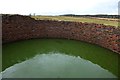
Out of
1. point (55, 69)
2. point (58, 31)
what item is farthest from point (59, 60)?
point (58, 31)

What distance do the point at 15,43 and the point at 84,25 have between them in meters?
6.33

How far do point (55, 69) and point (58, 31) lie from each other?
8.98 meters

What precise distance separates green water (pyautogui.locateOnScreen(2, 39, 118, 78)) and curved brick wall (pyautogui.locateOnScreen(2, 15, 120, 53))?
31.4 inches

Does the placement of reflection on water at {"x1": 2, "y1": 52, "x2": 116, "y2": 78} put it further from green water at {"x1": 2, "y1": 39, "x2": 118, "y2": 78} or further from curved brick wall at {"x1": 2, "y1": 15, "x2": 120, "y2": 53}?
curved brick wall at {"x1": 2, "y1": 15, "x2": 120, "y2": 53}

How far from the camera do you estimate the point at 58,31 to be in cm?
1858

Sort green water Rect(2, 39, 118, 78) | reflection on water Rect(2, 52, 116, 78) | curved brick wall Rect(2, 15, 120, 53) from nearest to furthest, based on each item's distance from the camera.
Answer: reflection on water Rect(2, 52, 116, 78), green water Rect(2, 39, 118, 78), curved brick wall Rect(2, 15, 120, 53)

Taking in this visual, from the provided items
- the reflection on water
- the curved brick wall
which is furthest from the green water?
the curved brick wall

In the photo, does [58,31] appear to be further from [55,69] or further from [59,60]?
[55,69]

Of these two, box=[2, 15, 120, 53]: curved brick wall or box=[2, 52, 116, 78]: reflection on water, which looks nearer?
box=[2, 52, 116, 78]: reflection on water

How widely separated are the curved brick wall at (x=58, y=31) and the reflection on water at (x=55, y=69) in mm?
3796

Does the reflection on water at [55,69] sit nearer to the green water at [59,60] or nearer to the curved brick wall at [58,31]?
the green water at [59,60]

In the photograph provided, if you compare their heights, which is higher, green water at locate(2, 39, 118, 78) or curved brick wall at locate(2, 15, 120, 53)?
curved brick wall at locate(2, 15, 120, 53)

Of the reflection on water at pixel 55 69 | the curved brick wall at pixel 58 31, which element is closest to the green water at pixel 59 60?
the reflection on water at pixel 55 69

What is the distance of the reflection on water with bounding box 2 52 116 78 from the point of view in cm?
902
